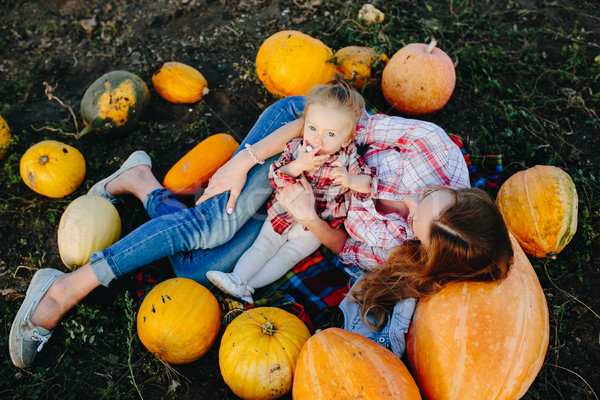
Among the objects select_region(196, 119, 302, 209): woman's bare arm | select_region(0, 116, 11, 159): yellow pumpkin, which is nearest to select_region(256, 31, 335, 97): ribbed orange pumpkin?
select_region(196, 119, 302, 209): woman's bare arm

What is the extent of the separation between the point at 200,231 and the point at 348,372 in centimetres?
149

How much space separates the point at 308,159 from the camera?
273 cm

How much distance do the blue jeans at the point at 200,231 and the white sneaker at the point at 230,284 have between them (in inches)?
9.6

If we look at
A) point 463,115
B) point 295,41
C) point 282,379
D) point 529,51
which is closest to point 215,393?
point 282,379

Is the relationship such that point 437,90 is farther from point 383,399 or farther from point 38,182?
point 38,182

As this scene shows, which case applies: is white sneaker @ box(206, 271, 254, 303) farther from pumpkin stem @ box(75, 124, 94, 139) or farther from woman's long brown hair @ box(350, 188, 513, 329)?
pumpkin stem @ box(75, 124, 94, 139)

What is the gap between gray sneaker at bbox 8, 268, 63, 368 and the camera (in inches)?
104

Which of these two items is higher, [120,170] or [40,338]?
[120,170]

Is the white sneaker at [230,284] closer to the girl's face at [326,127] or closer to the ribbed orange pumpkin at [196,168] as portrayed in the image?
the ribbed orange pumpkin at [196,168]

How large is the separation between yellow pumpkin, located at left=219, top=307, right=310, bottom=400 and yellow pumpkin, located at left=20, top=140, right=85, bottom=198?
2.03 metres

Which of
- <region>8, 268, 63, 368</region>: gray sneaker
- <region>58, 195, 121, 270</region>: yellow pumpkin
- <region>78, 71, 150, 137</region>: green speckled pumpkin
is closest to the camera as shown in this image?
<region>8, 268, 63, 368</region>: gray sneaker

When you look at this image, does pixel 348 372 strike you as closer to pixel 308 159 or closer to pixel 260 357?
pixel 260 357

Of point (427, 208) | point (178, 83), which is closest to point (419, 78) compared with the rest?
point (427, 208)

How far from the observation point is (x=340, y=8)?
5102 millimetres
